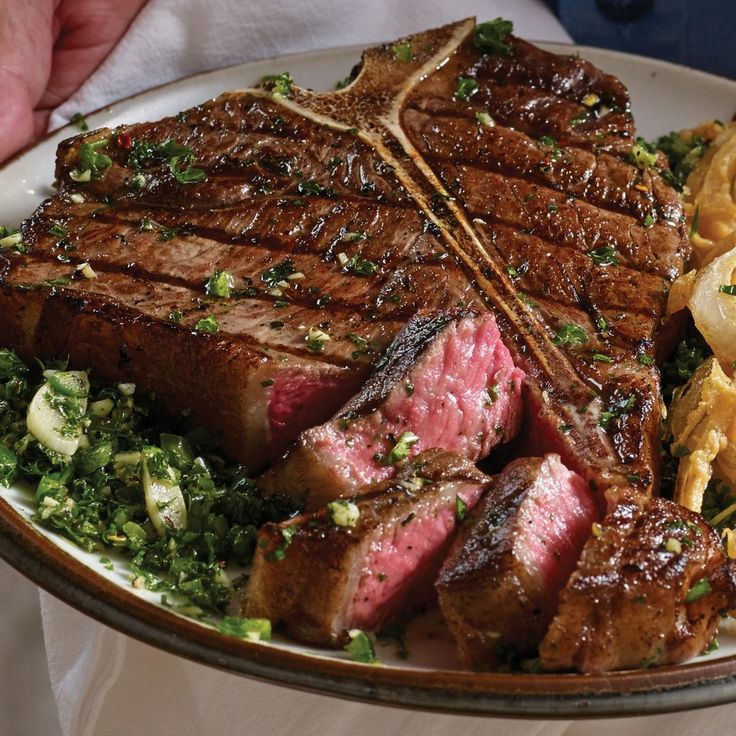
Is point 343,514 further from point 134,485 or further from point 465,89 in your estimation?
point 465,89

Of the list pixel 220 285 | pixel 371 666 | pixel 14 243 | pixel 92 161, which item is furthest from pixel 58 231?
pixel 371 666

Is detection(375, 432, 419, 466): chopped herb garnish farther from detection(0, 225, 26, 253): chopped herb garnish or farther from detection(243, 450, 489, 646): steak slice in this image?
detection(0, 225, 26, 253): chopped herb garnish

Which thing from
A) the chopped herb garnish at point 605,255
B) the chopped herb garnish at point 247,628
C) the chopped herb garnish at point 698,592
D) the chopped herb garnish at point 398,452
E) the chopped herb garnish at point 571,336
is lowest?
the chopped herb garnish at point 698,592

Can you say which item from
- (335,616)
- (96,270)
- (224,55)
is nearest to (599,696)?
(335,616)

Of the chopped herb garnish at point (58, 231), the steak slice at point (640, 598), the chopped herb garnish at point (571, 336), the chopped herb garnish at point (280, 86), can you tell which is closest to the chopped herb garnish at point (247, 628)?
the steak slice at point (640, 598)

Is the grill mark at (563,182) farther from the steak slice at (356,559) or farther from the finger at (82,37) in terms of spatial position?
the finger at (82,37)

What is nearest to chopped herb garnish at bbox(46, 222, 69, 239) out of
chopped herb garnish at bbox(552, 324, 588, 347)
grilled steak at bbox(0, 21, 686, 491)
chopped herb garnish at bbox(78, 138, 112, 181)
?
grilled steak at bbox(0, 21, 686, 491)

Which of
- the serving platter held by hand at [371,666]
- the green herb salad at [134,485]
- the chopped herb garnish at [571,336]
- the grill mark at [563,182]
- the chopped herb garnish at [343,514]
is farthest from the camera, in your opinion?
the grill mark at [563,182]
